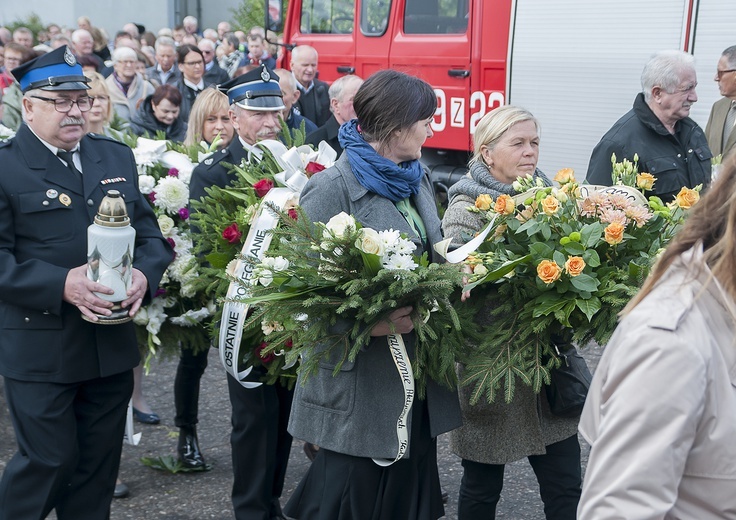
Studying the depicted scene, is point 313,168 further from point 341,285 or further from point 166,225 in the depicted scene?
point 341,285

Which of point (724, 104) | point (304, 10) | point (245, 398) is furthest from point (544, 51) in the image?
point (245, 398)

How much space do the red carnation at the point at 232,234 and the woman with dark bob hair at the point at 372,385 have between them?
771mm

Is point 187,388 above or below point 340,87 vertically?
below

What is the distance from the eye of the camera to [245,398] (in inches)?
163

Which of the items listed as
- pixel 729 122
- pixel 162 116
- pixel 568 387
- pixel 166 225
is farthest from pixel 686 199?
pixel 162 116

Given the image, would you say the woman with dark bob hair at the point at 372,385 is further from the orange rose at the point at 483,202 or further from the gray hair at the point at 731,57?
the gray hair at the point at 731,57

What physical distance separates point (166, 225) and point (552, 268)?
83.6 inches

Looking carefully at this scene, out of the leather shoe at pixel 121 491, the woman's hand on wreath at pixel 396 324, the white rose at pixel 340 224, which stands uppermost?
the white rose at pixel 340 224

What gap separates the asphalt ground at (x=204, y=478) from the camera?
457 centimetres

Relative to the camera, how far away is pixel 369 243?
2781mm

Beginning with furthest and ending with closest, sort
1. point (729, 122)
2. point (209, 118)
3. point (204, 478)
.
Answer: point (729, 122)
point (209, 118)
point (204, 478)

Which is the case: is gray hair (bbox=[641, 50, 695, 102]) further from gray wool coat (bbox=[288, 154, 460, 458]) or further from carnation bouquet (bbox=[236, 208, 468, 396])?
carnation bouquet (bbox=[236, 208, 468, 396])

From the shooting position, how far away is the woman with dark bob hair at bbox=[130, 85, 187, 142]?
23.4 feet

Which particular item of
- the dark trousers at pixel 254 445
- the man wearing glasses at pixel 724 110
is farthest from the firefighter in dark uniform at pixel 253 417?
the man wearing glasses at pixel 724 110
